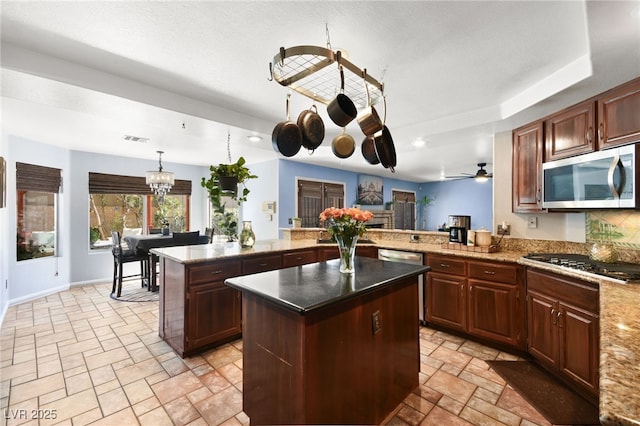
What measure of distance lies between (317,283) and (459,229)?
92.7 inches

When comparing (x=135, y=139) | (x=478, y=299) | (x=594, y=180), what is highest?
(x=135, y=139)

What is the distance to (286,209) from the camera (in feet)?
18.1

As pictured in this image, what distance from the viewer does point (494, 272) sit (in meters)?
2.76

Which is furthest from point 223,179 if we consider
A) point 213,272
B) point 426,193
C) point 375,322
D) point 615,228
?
point 426,193

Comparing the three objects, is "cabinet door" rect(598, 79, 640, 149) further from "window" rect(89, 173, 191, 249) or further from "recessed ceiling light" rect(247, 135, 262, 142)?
"window" rect(89, 173, 191, 249)

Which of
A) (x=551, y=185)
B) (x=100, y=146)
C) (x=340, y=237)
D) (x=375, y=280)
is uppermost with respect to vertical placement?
(x=100, y=146)

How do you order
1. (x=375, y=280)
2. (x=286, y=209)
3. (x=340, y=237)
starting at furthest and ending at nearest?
(x=286, y=209), (x=340, y=237), (x=375, y=280)

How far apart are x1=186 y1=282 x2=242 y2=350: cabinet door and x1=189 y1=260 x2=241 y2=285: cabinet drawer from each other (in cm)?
6

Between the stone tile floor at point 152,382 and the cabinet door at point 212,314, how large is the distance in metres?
0.14

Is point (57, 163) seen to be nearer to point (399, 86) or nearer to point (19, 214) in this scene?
point (19, 214)

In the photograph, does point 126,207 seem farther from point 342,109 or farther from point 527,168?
point 527,168

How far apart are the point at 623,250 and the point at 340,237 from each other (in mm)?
2465

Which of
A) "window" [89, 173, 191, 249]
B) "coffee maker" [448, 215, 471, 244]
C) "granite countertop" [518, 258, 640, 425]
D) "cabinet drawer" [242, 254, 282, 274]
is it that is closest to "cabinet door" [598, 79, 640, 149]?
"granite countertop" [518, 258, 640, 425]

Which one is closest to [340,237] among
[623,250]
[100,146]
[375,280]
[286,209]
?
[375,280]
